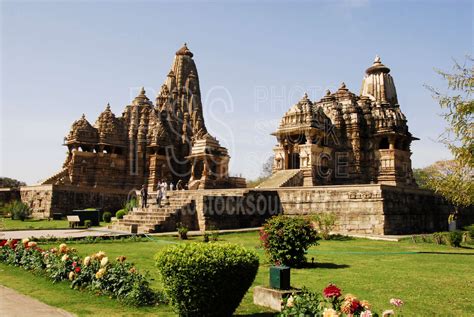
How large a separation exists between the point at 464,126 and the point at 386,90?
29042mm

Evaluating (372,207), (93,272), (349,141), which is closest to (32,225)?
(93,272)

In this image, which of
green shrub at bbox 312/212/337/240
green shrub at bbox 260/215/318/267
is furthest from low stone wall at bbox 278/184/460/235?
green shrub at bbox 260/215/318/267

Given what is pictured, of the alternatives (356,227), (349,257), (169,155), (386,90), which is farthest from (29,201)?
(386,90)

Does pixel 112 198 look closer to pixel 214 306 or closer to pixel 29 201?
pixel 29 201

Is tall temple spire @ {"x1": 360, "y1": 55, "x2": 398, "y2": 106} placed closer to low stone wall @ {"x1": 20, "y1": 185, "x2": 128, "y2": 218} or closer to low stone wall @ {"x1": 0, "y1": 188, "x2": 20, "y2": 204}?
low stone wall @ {"x1": 20, "y1": 185, "x2": 128, "y2": 218}

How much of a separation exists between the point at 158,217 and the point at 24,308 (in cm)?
1340

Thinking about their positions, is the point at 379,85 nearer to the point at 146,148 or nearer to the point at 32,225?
the point at 146,148

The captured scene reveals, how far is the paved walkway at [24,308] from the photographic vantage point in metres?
6.14

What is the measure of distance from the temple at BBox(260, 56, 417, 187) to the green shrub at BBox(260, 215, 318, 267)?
65.3ft

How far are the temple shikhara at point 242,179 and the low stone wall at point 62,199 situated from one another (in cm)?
8

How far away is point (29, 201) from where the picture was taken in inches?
1220

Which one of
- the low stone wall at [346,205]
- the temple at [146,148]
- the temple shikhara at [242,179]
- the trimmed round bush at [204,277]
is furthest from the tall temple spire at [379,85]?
the trimmed round bush at [204,277]

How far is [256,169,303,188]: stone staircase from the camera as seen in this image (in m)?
27.2

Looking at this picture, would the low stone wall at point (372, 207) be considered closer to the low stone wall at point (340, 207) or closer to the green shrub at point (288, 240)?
the low stone wall at point (340, 207)
